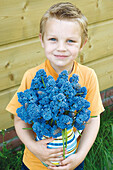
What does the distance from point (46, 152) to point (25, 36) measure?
1.08 meters

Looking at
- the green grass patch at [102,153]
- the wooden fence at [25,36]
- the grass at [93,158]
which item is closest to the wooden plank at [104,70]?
the wooden fence at [25,36]

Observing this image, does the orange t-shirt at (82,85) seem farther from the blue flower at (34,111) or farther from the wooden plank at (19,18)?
the wooden plank at (19,18)

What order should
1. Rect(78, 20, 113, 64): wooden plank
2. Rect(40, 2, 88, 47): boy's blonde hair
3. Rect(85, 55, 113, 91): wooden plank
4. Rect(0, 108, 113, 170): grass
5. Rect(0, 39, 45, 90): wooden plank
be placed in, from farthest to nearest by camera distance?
Rect(85, 55, 113, 91): wooden plank < Rect(78, 20, 113, 64): wooden plank < Rect(0, 108, 113, 170): grass < Rect(0, 39, 45, 90): wooden plank < Rect(40, 2, 88, 47): boy's blonde hair

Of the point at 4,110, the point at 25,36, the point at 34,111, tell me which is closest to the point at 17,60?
the point at 25,36

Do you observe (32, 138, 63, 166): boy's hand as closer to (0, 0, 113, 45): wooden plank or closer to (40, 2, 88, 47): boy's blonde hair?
(40, 2, 88, 47): boy's blonde hair

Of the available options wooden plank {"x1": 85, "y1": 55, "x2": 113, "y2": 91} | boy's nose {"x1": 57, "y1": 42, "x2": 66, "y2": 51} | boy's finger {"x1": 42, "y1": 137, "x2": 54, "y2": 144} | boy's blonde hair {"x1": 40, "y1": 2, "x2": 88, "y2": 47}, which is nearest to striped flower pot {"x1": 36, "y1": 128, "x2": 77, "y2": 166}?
boy's finger {"x1": 42, "y1": 137, "x2": 54, "y2": 144}

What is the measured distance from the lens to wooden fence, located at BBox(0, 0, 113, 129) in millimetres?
1970

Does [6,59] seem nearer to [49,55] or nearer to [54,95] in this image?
[49,55]

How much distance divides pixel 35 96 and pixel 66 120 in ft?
0.57

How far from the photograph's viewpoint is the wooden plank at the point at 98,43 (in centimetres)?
259

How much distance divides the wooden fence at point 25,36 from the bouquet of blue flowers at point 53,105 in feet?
2.98

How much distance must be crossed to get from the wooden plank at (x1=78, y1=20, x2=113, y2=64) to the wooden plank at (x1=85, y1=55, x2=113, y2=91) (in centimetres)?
7

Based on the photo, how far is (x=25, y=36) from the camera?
210 cm

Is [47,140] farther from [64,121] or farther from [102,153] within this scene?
[102,153]
